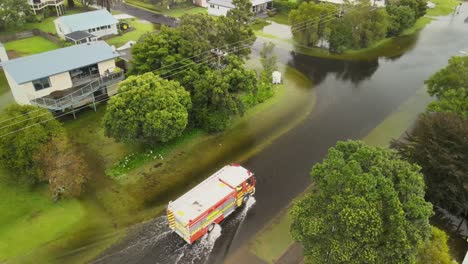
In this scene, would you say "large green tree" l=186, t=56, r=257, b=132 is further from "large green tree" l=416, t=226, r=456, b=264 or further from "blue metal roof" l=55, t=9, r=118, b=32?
"blue metal roof" l=55, t=9, r=118, b=32


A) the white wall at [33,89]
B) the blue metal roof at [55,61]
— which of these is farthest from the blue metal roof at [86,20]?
the white wall at [33,89]

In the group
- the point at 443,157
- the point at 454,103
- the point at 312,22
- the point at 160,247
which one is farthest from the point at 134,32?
the point at 443,157

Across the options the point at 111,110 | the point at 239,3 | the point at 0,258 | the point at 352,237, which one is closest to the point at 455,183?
the point at 352,237

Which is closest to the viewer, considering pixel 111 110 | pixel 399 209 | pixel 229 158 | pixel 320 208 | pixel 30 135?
pixel 399 209

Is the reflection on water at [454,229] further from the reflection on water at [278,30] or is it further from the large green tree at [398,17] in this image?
the reflection on water at [278,30]

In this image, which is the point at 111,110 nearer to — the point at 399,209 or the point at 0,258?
the point at 0,258
